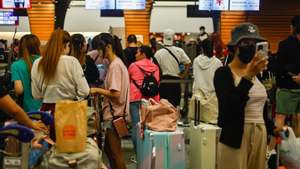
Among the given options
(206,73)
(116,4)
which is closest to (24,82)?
(206,73)

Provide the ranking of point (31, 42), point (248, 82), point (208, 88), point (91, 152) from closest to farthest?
1. point (248, 82)
2. point (91, 152)
3. point (31, 42)
4. point (208, 88)

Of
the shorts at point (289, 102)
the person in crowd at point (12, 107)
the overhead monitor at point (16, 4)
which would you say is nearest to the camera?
the person in crowd at point (12, 107)

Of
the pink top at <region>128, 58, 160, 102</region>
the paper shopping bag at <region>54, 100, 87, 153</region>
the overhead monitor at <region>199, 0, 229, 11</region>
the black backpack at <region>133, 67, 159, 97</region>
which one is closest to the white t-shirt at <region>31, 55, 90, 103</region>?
the paper shopping bag at <region>54, 100, 87, 153</region>

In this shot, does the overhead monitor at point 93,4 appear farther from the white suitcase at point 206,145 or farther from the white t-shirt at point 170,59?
the white suitcase at point 206,145

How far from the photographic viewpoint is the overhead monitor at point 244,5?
583 inches

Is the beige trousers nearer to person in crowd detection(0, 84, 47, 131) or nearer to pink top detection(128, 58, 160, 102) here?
person in crowd detection(0, 84, 47, 131)

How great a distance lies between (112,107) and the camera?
20.5 ft

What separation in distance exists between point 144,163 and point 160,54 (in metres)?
2.95

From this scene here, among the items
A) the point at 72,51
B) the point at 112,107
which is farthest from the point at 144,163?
the point at 72,51

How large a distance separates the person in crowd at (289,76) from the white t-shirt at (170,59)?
2.58m

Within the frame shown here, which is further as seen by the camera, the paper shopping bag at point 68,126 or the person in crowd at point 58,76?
the person in crowd at point 58,76

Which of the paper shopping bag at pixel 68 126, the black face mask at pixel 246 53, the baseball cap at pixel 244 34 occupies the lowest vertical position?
the paper shopping bag at pixel 68 126

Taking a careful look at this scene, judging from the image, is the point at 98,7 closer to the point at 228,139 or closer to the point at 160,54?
the point at 160,54

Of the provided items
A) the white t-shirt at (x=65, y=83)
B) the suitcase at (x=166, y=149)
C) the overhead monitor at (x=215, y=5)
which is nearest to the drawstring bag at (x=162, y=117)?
the suitcase at (x=166, y=149)
